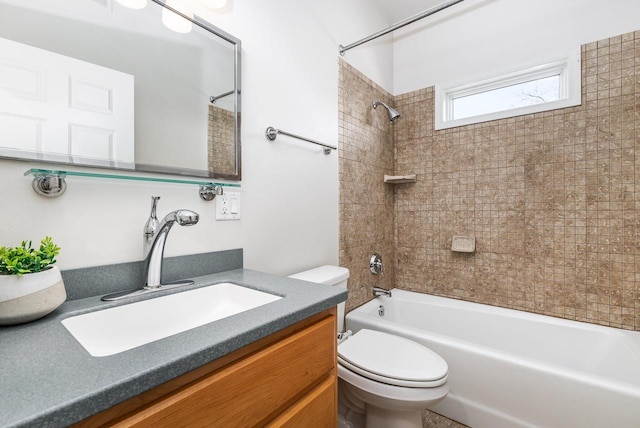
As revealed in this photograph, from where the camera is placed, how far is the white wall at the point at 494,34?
1760 mm

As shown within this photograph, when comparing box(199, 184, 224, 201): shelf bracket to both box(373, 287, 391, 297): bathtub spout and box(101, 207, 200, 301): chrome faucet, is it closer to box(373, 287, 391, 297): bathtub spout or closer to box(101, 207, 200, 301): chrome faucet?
box(101, 207, 200, 301): chrome faucet

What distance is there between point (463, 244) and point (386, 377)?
1358mm

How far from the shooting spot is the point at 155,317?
875 mm

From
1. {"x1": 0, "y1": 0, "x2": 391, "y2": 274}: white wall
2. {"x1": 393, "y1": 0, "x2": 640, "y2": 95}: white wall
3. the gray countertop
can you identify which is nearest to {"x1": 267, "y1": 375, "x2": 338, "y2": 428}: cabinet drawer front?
the gray countertop

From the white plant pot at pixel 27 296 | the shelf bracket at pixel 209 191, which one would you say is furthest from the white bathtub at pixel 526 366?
the white plant pot at pixel 27 296

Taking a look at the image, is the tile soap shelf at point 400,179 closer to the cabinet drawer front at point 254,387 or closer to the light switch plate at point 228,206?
the light switch plate at point 228,206

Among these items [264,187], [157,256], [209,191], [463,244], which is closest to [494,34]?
[463,244]

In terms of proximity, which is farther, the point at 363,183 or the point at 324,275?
the point at 363,183

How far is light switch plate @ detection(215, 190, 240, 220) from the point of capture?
3.94ft

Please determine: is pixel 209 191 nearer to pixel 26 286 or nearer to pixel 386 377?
pixel 26 286

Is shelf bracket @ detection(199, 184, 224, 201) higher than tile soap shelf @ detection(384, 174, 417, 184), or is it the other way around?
tile soap shelf @ detection(384, 174, 417, 184)

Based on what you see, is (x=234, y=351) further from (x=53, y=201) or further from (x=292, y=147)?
(x=292, y=147)

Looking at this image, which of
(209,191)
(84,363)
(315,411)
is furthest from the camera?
(209,191)

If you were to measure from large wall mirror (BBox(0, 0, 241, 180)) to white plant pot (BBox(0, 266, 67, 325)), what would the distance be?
339 mm
